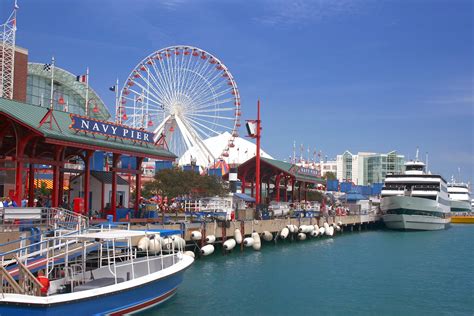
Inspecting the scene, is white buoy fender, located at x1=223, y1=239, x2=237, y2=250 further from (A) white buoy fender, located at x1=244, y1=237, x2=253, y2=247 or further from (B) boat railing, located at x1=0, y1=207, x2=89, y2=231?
(B) boat railing, located at x1=0, y1=207, x2=89, y2=231

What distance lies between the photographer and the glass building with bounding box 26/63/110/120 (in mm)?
89750

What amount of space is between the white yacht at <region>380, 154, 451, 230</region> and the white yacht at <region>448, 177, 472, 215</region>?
47.4 m

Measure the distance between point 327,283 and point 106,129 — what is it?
18505 mm

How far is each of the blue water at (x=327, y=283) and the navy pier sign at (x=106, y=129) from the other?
419 inches

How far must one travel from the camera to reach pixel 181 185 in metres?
62.5

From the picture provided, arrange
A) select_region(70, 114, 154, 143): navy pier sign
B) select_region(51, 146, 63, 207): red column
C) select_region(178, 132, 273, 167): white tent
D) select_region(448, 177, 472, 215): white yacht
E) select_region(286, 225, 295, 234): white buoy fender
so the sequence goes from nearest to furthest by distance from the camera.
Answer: select_region(51, 146, 63, 207): red column < select_region(70, 114, 154, 143): navy pier sign < select_region(286, 225, 295, 234): white buoy fender < select_region(178, 132, 273, 167): white tent < select_region(448, 177, 472, 215): white yacht

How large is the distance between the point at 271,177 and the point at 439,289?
189 feet

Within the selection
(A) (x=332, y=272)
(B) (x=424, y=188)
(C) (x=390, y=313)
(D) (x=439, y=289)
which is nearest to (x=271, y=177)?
(B) (x=424, y=188)

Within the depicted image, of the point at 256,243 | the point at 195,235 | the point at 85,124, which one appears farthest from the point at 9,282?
the point at 256,243

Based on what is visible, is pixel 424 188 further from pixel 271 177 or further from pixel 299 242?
pixel 299 242

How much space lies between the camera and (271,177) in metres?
89.2

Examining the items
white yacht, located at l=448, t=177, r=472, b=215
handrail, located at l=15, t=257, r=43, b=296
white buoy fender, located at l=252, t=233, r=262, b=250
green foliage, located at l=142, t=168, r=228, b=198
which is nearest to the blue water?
white buoy fender, located at l=252, t=233, r=262, b=250

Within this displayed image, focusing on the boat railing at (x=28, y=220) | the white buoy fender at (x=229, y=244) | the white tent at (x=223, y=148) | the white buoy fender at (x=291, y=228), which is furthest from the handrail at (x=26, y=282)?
the white tent at (x=223, y=148)

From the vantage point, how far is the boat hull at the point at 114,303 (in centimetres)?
1828
